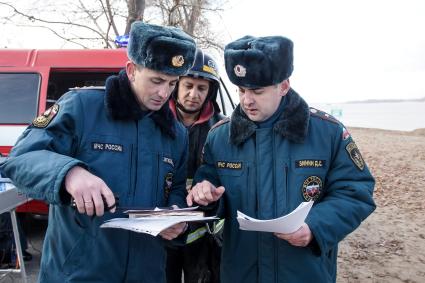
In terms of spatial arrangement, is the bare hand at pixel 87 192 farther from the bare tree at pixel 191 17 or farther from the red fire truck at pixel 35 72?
the bare tree at pixel 191 17

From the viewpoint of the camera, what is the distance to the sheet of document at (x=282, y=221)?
138 cm

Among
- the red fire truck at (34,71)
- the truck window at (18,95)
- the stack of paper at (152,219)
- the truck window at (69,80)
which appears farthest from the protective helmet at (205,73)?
the truck window at (18,95)

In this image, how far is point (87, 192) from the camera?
4.16 ft

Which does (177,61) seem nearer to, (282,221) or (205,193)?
(205,193)

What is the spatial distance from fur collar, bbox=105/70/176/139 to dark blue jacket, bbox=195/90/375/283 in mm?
384

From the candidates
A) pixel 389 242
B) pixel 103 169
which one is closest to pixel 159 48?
pixel 103 169

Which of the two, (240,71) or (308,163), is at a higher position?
(240,71)

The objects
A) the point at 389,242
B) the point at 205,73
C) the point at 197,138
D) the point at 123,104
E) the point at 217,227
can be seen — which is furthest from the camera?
the point at 389,242

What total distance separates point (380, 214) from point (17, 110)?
597 cm

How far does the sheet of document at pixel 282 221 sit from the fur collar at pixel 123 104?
585 millimetres

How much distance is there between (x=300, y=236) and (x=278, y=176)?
0.29 metres

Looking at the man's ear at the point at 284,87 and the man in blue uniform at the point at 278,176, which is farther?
the man's ear at the point at 284,87

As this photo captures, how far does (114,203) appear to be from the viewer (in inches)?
51.6

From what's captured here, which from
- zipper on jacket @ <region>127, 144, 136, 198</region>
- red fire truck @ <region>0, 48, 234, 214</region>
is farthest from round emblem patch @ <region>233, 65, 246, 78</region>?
red fire truck @ <region>0, 48, 234, 214</region>
